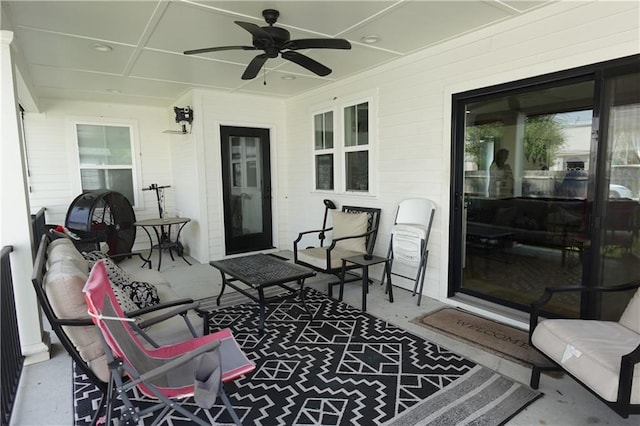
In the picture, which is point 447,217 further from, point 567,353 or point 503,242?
point 567,353

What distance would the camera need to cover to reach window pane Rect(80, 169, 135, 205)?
20.3ft

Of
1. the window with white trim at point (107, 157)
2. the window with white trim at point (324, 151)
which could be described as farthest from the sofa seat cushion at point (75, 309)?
the window with white trim at point (107, 157)

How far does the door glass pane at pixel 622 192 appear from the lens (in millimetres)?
2592

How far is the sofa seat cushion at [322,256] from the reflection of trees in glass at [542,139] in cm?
206

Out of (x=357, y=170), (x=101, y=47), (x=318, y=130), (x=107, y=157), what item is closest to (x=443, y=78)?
(x=357, y=170)

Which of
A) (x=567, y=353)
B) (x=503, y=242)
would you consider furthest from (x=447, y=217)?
(x=567, y=353)

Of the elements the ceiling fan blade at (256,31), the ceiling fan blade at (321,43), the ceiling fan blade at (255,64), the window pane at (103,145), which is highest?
the ceiling fan blade at (256,31)

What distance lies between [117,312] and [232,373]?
0.68m

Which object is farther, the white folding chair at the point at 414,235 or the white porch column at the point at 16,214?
the white folding chair at the point at 414,235

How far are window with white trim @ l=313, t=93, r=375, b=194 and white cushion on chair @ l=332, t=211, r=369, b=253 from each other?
1.39ft

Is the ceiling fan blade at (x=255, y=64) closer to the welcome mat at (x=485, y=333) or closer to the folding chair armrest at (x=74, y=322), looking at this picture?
the folding chair armrest at (x=74, y=322)

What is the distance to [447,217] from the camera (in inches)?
149

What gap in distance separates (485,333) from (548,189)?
1.34 m

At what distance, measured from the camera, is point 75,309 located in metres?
1.89
